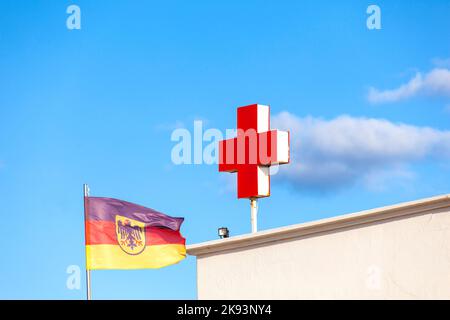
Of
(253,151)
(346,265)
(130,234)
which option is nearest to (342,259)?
(346,265)

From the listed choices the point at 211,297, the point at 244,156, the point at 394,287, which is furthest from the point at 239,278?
the point at 244,156

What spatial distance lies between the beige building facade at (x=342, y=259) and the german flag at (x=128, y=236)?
1.31 meters

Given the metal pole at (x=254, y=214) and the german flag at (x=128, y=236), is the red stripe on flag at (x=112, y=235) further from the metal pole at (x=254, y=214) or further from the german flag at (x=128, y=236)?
the metal pole at (x=254, y=214)

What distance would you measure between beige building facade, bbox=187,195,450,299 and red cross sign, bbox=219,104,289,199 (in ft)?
15.0

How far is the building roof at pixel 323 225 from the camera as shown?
17.5 metres

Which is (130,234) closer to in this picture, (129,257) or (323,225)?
(129,257)

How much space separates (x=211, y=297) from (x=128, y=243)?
2.97m

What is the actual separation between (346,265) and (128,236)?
249 inches

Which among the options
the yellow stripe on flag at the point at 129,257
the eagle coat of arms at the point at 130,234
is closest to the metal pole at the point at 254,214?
the yellow stripe on flag at the point at 129,257

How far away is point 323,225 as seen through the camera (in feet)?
61.6

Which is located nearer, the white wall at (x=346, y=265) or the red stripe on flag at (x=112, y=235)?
the white wall at (x=346, y=265)

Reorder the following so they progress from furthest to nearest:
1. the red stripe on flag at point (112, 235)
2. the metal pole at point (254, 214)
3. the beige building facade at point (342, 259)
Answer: the metal pole at point (254, 214) < the red stripe on flag at point (112, 235) < the beige building facade at point (342, 259)

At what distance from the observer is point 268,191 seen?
82.1 ft
